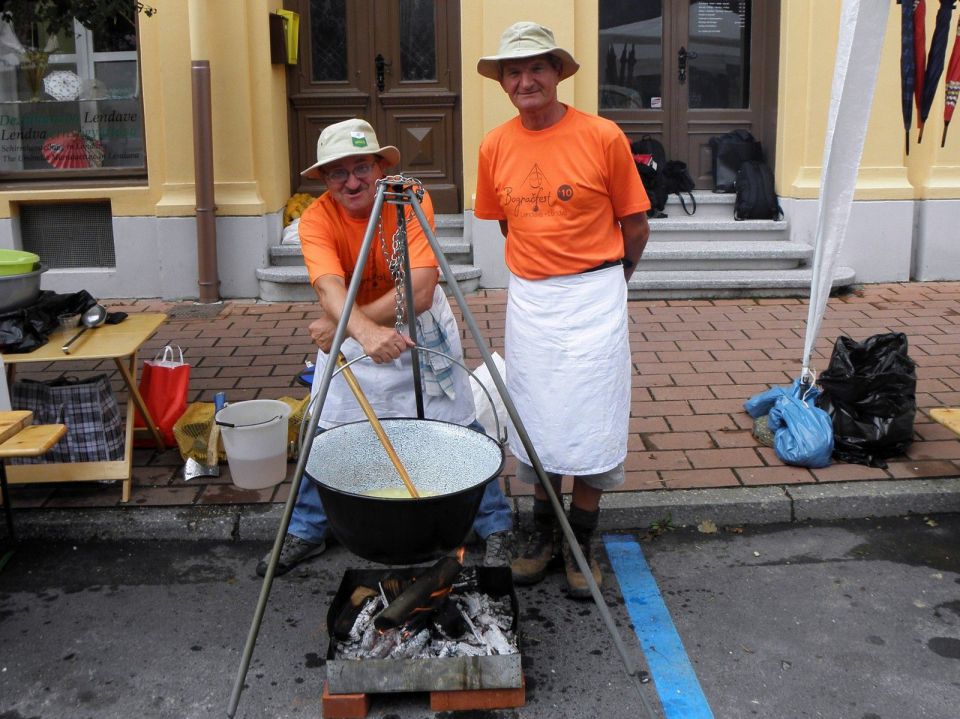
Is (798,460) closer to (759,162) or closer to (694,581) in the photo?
(694,581)

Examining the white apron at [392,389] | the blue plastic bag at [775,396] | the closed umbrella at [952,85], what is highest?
the closed umbrella at [952,85]

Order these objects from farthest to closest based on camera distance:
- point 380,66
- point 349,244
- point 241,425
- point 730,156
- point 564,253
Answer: point 730,156
point 380,66
point 241,425
point 349,244
point 564,253

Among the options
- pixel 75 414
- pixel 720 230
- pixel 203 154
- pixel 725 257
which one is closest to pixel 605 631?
pixel 75 414

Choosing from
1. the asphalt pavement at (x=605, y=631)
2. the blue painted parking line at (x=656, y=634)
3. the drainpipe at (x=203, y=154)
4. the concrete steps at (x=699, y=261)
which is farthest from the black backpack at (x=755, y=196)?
the blue painted parking line at (x=656, y=634)

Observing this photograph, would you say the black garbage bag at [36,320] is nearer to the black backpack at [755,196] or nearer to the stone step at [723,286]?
the stone step at [723,286]

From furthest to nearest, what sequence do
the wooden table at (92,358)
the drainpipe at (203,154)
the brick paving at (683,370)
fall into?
the drainpipe at (203,154) → the brick paving at (683,370) → the wooden table at (92,358)

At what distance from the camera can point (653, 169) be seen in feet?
28.2

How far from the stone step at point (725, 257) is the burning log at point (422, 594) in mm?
5213

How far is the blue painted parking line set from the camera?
10.3ft

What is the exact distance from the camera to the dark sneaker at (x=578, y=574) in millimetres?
3742

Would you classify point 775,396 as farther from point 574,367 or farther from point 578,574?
point 574,367

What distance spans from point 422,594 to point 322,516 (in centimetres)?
99

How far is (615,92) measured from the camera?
923 cm

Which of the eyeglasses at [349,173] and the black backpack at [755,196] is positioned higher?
the eyeglasses at [349,173]
